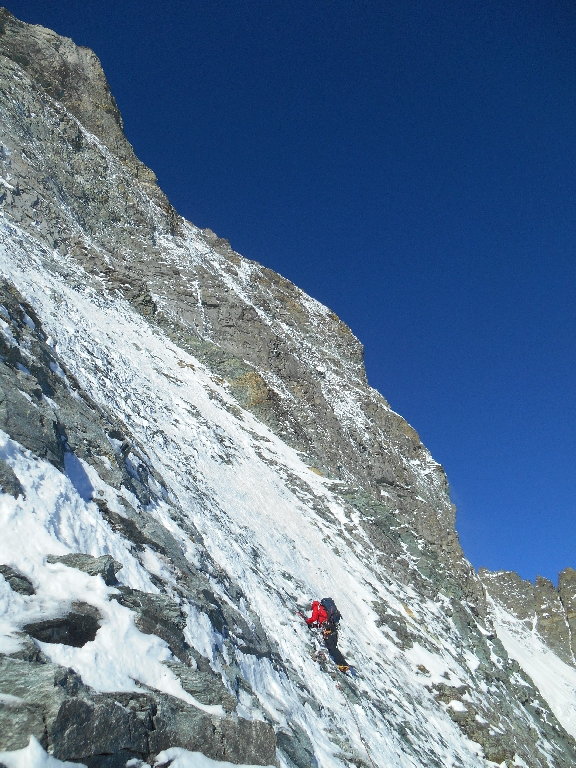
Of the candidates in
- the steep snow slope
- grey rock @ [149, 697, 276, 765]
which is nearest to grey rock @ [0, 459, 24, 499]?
the steep snow slope

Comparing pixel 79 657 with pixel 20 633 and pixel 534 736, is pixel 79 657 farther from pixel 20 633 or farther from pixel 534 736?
pixel 534 736

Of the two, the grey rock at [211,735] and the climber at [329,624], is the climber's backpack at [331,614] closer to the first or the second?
the climber at [329,624]

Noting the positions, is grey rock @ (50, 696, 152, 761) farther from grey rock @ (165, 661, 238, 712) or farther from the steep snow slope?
grey rock @ (165, 661, 238, 712)

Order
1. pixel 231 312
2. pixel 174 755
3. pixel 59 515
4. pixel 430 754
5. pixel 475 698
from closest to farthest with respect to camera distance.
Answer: pixel 174 755
pixel 59 515
pixel 430 754
pixel 475 698
pixel 231 312

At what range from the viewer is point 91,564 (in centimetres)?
552

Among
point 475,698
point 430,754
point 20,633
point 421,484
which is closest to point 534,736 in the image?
point 475,698

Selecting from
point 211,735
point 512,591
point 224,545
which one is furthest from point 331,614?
point 512,591

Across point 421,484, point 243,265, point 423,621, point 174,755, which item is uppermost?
point 243,265

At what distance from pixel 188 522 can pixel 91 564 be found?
17.7 feet

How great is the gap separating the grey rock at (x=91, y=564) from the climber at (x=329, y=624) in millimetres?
7002

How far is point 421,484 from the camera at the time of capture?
125 ft

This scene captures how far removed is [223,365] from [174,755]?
2827 centimetres

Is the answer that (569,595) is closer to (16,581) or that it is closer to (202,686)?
(202,686)

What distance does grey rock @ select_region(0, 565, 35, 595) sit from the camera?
466 cm
